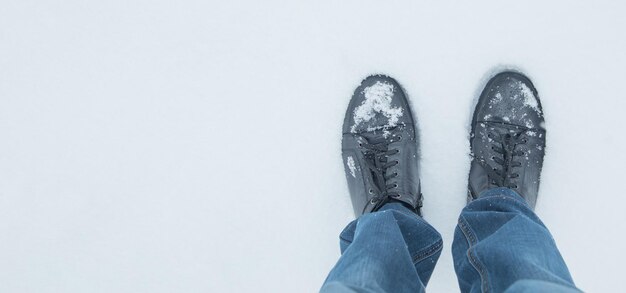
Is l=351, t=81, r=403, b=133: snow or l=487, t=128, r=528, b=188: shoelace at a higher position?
l=351, t=81, r=403, b=133: snow

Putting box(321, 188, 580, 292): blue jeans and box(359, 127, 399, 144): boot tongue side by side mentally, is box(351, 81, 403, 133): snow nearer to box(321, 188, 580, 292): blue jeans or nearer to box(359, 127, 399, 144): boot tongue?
box(359, 127, 399, 144): boot tongue

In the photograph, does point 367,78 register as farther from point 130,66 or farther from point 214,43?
point 130,66

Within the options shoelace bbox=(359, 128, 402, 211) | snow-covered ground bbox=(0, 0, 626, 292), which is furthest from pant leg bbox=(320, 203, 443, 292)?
snow-covered ground bbox=(0, 0, 626, 292)

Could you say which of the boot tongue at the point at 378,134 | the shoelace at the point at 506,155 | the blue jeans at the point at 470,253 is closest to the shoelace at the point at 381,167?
the boot tongue at the point at 378,134

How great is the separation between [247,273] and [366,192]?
453 millimetres

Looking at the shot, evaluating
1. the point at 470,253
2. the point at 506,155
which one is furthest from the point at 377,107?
the point at 470,253

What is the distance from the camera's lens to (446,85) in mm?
1076

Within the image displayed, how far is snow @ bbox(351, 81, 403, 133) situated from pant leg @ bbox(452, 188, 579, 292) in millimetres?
304

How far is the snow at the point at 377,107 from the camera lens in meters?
1.10

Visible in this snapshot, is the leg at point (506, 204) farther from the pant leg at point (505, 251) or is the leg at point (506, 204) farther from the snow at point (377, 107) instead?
the snow at point (377, 107)

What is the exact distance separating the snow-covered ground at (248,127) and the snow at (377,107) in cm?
4

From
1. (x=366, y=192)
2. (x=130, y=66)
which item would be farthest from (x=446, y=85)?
(x=130, y=66)

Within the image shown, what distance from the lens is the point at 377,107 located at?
3.70ft

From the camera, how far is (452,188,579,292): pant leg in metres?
0.66
